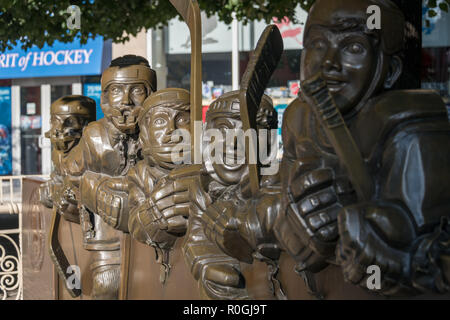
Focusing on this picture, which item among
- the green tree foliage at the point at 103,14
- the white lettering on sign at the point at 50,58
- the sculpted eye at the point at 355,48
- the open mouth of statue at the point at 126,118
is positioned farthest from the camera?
the white lettering on sign at the point at 50,58

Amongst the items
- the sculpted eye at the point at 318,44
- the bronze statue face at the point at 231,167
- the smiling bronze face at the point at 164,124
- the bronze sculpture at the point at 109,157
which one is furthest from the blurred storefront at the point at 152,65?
the sculpted eye at the point at 318,44

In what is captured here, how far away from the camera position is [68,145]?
3.92 metres

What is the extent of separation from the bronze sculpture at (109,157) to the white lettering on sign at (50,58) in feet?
22.0

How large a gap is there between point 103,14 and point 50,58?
5112mm

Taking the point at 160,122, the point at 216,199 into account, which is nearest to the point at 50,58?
the point at 160,122

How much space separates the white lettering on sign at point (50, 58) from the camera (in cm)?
969

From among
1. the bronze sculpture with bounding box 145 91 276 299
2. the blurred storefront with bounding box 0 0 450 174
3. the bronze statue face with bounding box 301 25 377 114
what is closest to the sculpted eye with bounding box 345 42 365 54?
the bronze statue face with bounding box 301 25 377 114

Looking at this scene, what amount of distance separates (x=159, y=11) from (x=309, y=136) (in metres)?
4.28

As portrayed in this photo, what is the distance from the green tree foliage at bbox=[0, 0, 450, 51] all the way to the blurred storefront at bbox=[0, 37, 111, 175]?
4.21 m

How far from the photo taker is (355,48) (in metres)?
1.52

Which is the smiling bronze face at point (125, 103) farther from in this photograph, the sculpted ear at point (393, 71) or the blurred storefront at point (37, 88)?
the blurred storefront at point (37, 88)

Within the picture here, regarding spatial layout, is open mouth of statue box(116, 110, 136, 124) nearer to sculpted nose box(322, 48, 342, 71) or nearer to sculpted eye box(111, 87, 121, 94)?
sculpted eye box(111, 87, 121, 94)
